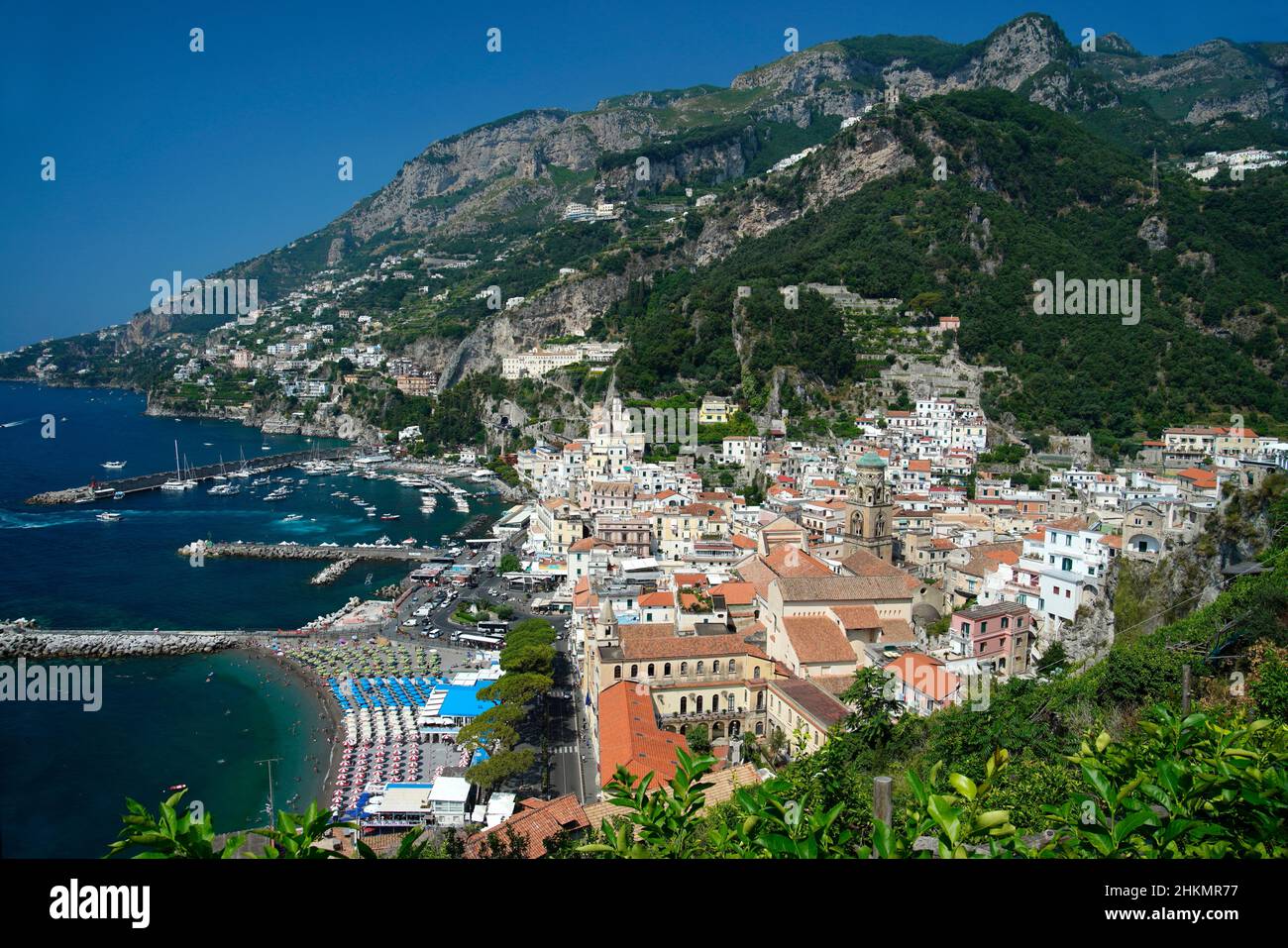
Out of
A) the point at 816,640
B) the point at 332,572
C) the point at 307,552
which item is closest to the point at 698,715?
the point at 816,640

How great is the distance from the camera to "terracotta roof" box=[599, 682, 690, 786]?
14414 mm

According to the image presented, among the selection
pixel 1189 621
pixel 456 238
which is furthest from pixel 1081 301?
pixel 456 238

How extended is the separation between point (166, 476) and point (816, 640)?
48.4 meters

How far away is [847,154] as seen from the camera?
68.5 m

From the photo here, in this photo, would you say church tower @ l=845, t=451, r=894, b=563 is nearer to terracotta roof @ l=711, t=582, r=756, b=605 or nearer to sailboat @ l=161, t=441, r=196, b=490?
terracotta roof @ l=711, t=582, r=756, b=605

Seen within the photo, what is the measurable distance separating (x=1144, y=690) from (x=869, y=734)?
13.3 ft

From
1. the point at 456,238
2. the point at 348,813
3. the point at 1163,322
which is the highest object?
the point at 456,238

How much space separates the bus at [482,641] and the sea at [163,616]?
4847 mm

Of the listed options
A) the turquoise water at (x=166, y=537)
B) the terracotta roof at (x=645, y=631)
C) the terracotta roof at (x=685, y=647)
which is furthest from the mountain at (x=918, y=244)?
the terracotta roof at (x=685, y=647)

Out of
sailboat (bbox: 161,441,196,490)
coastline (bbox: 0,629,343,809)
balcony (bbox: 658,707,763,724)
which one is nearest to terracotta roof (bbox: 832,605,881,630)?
balcony (bbox: 658,707,763,724)

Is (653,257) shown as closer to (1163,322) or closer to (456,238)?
(1163,322)

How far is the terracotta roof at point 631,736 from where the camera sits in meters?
14.4

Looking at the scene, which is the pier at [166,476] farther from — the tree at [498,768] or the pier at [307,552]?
the tree at [498,768]

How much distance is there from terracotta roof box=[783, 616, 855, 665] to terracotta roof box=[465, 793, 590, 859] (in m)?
6.72
